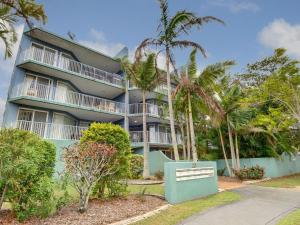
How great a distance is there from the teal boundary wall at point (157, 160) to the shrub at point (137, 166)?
1.99 meters

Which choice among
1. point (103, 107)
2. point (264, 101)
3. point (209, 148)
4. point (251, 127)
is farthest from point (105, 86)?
point (264, 101)

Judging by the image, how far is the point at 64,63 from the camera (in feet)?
61.6

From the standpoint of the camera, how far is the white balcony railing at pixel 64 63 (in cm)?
1655

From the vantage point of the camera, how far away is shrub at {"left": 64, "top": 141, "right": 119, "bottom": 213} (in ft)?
22.2

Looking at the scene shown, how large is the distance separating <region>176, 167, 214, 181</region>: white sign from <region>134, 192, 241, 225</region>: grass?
93 centimetres

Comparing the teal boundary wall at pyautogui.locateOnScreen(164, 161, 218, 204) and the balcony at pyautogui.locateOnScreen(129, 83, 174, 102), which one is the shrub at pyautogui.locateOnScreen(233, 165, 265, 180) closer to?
the teal boundary wall at pyautogui.locateOnScreen(164, 161, 218, 204)

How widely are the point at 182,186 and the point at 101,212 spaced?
11.4 feet

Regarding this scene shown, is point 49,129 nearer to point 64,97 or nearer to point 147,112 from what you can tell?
point 64,97

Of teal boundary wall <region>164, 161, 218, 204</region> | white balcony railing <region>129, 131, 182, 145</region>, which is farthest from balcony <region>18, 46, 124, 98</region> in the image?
teal boundary wall <region>164, 161, 218, 204</region>

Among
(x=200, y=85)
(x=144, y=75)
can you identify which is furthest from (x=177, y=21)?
(x=144, y=75)

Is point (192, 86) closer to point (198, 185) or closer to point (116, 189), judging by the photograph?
point (198, 185)

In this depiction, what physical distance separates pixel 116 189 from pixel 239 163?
1338cm

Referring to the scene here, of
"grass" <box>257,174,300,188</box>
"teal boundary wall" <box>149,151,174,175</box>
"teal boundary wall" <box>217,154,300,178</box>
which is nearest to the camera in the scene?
"grass" <box>257,174,300,188</box>

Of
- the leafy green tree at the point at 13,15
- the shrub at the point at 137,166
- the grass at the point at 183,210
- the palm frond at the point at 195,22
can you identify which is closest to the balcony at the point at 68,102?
the shrub at the point at 137,166
